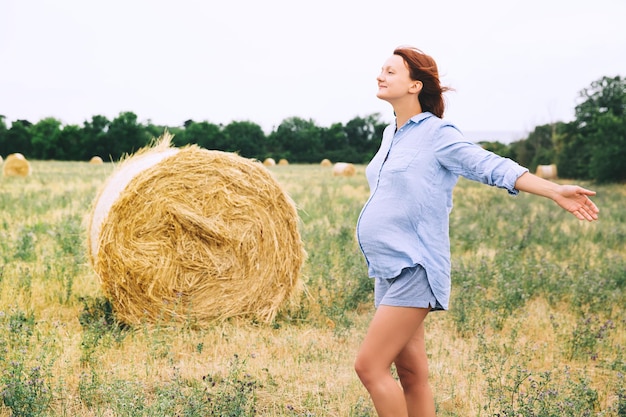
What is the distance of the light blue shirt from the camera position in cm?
297

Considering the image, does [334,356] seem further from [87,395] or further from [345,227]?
[345,227]

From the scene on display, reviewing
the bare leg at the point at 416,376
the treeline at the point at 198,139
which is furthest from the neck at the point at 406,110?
the treeline at the point at 198,139

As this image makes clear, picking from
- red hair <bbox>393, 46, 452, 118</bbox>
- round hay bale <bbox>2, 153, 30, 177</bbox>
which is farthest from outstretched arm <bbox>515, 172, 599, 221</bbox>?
round hay bale <bbox>2, 153, 30, 177</bbox>

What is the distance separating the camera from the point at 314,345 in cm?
514

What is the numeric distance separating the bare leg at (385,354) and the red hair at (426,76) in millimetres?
1003

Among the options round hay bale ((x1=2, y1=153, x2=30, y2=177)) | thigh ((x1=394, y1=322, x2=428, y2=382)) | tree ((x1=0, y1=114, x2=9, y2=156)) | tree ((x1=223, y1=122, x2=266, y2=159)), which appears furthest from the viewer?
tree ((x1=223, y1=122, x2=266, y2=159))

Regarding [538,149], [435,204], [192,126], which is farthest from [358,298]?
[192,126]

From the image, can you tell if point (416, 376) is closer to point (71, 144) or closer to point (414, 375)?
point (414, 375)

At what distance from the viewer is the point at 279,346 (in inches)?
203

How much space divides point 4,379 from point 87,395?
49 centimetres

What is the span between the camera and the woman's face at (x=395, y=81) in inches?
122

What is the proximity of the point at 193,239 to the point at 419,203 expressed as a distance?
3.57m

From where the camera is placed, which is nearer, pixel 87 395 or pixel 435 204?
pixel 435 204

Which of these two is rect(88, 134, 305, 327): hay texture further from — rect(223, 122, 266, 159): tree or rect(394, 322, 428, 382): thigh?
rect(223, 122, 266, 159): tree
